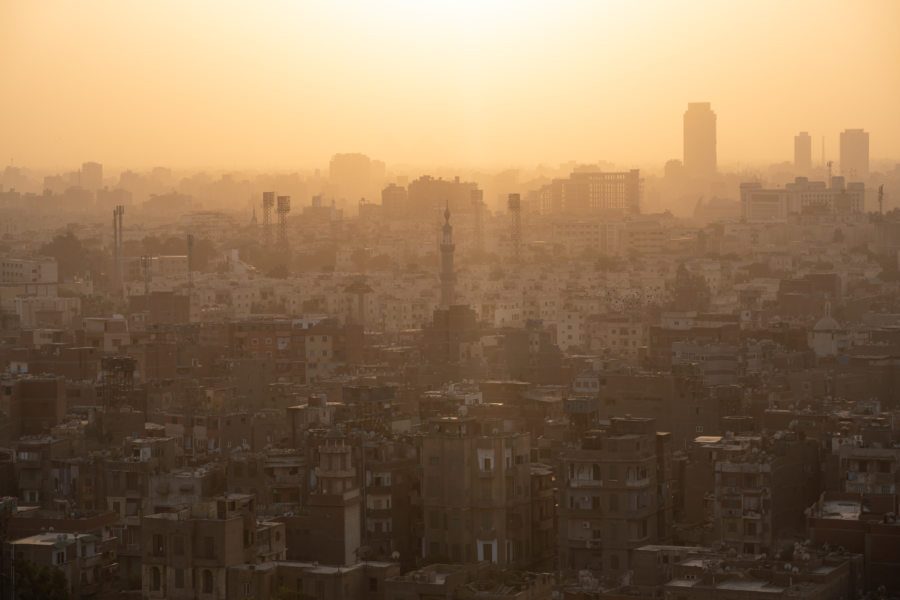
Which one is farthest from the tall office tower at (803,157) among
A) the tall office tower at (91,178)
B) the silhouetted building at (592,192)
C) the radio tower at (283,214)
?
the radio tower at (283,214)

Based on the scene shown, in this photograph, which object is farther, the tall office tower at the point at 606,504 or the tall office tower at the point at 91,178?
the tall office tower at the point at 91,178

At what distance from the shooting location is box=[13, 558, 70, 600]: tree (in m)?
19.1

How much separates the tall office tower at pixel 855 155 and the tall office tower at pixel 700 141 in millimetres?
7937

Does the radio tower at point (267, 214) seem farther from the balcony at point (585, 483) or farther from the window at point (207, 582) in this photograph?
the window at point (207, 582)

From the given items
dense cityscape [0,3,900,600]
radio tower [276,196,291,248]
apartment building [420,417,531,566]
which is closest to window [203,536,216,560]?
dense cityscape [0,3,900,600]

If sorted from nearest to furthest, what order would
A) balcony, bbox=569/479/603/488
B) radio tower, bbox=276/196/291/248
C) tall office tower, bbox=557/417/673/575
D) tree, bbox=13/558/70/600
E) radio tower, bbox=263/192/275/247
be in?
1. tree, bbox=13/558/70/600
2. tall office tower, bbox=557/417/673/575
3. balcony, bbox=569/479/603/488
4. radio tower, bbox=276/196/291/248
5. radio tower, bbox=263/192/275/247

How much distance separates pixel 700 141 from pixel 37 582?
116 meters

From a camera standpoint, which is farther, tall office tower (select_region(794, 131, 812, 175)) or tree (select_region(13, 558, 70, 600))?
tall office tower (select_region(794, 131, 812, 175))

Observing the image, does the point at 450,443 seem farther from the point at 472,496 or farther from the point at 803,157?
the point at 803,157

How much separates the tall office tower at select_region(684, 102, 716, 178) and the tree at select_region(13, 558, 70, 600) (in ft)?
353

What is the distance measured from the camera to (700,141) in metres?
133

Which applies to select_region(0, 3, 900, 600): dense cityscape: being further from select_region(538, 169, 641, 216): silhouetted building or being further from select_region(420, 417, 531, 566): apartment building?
select_region(538, 169, 641, 216): silhouetted building

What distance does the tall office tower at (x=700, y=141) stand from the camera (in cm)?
12800

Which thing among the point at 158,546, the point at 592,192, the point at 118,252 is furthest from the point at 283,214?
the point at 158,546
